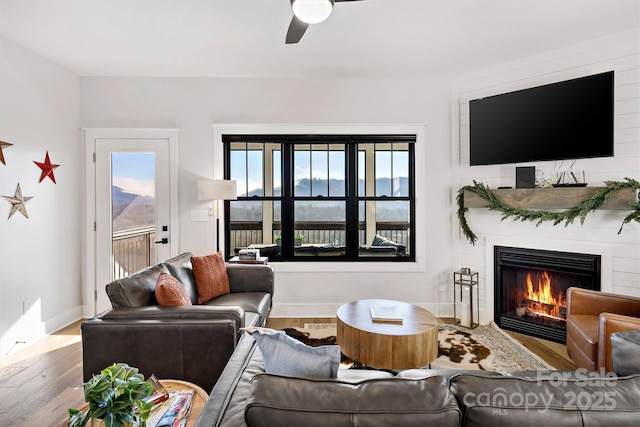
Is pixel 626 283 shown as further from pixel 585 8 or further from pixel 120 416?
pixel 120 416

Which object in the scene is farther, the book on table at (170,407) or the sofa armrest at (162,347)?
the sofa armrest at (162,347)

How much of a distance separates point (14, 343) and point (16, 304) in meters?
0.34

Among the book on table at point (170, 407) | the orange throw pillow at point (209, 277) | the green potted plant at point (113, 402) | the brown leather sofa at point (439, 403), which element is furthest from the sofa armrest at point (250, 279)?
the brown leather sofa at point (439, 403)

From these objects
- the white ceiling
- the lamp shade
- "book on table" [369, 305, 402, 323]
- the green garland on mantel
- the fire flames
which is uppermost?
the white ceiling

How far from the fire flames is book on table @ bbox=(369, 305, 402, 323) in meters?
1.75

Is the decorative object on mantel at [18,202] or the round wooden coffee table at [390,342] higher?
the decorative object on mantel at [18,202]

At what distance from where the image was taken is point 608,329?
1.98 m

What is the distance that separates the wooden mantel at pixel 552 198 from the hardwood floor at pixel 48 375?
1.30 metres

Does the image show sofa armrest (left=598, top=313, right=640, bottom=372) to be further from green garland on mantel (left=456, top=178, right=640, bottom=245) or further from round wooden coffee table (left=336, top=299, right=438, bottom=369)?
green garland on mantel (left=456, top=178, right=640, bottom=245)

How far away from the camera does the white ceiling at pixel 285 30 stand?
249cm

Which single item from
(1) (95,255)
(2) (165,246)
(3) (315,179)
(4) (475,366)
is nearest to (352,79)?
(3) (315,179)

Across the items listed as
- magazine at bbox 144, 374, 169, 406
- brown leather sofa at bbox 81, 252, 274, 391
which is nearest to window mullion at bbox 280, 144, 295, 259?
brown leather sofa at bbox 81, 252, 274, 391

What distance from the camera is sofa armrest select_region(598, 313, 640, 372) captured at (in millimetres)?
1936

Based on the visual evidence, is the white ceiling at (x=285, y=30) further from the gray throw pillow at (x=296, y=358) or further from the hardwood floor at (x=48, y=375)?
the hardwood floor at (x=48, y=375)
